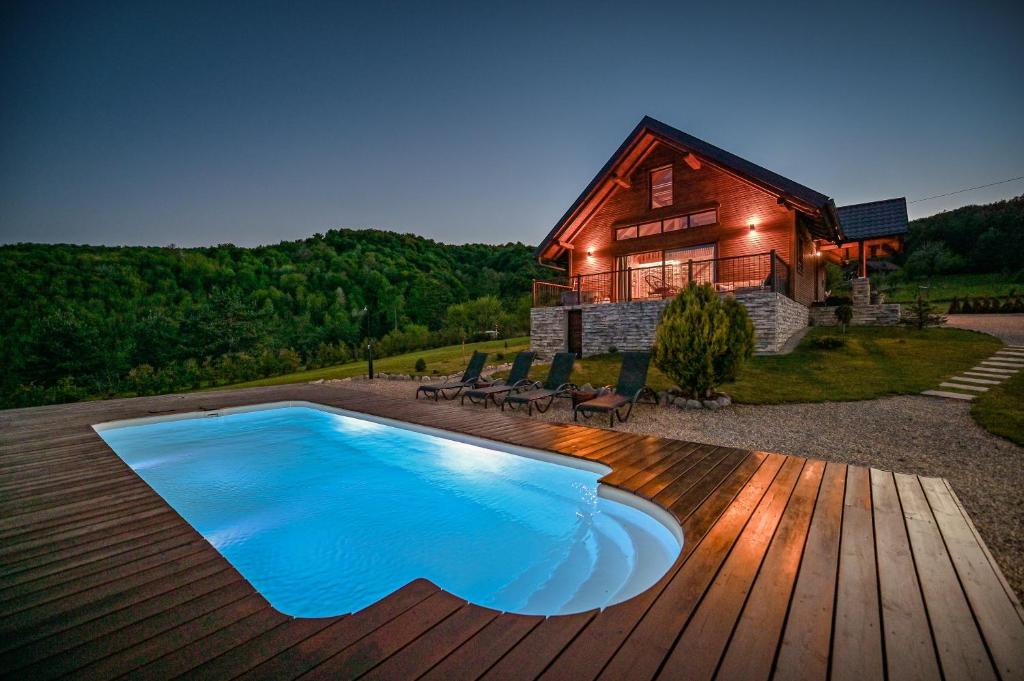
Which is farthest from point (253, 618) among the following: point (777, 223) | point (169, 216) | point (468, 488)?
point (169, 216)

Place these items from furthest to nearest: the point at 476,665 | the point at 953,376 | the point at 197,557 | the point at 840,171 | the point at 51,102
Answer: the point at 840,171 < the point at 51,102 < the point at 953,376 < the point at 197,557 < the point at 476,665

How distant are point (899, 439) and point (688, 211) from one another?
10888 millimetres

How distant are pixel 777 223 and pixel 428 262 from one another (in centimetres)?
3184

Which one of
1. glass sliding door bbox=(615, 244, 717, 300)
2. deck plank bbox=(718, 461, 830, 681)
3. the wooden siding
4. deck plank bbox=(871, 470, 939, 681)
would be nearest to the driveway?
the wooden siding

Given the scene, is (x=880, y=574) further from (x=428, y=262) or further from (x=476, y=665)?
(x=428, y=262)

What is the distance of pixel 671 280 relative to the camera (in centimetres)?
1348

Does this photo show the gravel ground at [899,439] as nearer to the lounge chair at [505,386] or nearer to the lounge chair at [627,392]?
the lounge chair at [627,392]

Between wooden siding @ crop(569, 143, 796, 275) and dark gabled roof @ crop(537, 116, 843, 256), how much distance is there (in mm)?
885

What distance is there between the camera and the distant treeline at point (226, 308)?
21.3 m

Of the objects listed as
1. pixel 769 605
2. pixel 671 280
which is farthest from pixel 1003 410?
pixel 671 280

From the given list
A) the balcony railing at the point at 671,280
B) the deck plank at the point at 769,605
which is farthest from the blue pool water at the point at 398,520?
the balcony railing at the point at 671,280

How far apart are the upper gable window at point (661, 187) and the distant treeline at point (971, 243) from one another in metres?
27.7

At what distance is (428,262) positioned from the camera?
3953 cm

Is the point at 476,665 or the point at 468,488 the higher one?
the point at 476,665
